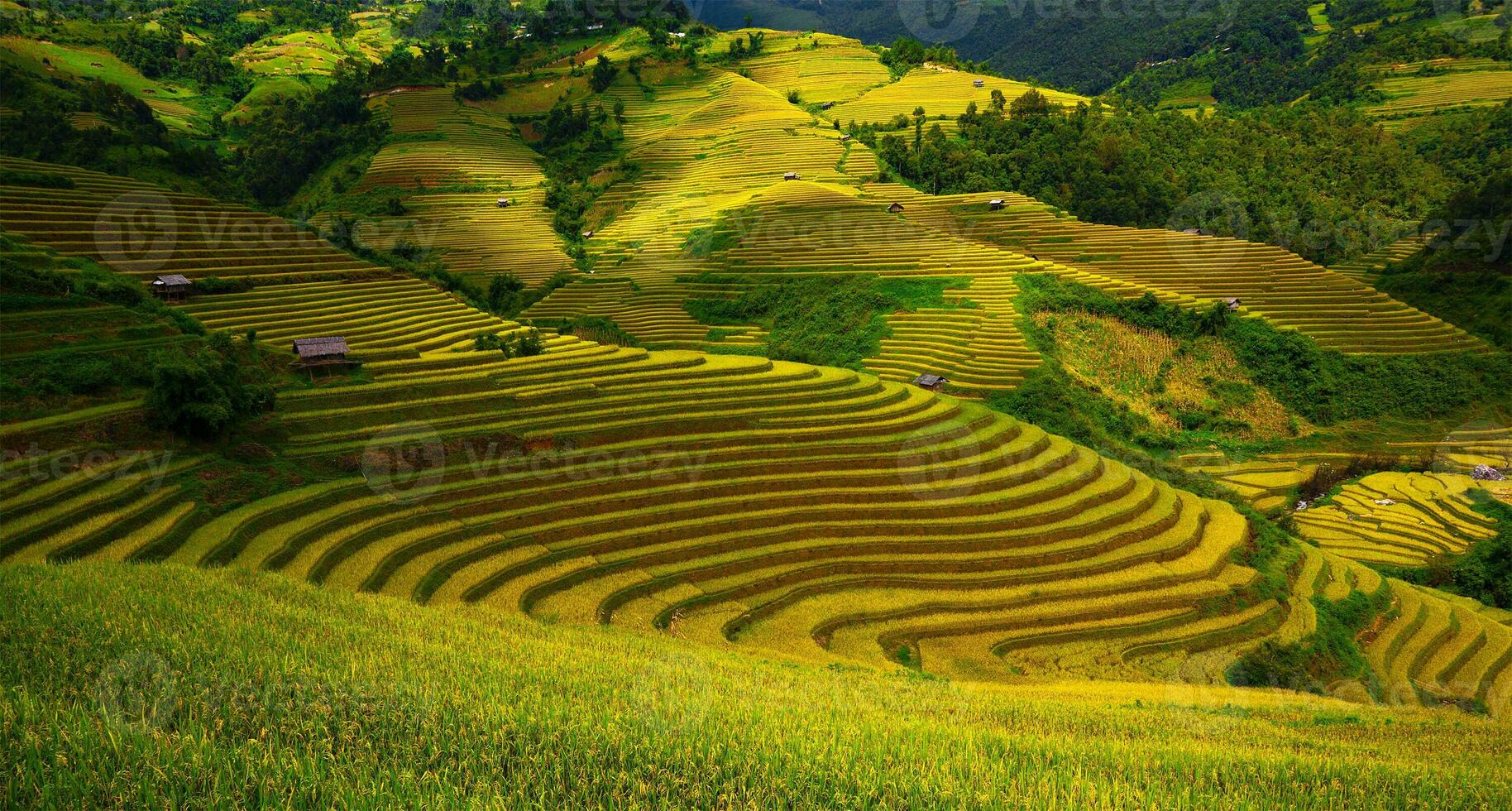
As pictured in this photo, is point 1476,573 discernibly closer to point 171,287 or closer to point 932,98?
point 171,287

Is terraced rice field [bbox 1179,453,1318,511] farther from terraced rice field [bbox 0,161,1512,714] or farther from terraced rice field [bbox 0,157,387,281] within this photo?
terraced rice field [bbox 0,157,387,281]

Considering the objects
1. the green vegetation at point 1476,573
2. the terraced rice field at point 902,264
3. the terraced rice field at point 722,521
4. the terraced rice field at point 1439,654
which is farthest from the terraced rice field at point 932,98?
the terraced rice field at point 1439,654

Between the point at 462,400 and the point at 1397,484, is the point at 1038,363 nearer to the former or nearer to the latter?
the point at 1397,484

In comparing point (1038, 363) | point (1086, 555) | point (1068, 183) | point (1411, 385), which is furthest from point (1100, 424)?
point (1068, 183)

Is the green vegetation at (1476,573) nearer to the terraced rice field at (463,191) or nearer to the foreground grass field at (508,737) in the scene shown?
the foreground grass field at (508,737)

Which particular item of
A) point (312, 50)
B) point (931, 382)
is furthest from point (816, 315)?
point (312, 50)
